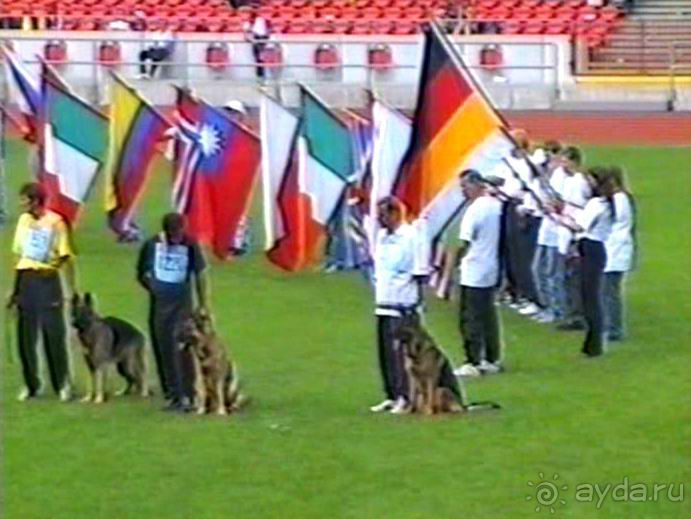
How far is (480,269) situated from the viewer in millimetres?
18516

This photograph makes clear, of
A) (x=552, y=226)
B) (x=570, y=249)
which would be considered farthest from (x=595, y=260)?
(x=552, y=226)

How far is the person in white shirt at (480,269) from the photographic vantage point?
1848cm

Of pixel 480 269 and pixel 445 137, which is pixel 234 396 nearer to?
pixel 480 269

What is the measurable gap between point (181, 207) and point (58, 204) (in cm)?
145

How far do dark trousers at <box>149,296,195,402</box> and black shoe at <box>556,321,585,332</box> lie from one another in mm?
5032

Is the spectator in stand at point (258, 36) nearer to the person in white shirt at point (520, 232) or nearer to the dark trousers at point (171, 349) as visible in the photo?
the person in white shirt at point (520, 232)

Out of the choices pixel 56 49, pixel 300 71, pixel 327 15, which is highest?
pixel 327 15

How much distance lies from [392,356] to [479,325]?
5.87 ft

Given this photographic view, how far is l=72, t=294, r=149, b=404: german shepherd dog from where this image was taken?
17.6m

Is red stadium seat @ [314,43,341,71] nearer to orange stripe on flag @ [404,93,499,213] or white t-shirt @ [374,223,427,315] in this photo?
orange stripe on flag @ [404,93,499,213]

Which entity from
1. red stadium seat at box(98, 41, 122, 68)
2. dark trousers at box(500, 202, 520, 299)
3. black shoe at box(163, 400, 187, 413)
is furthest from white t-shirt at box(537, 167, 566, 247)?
red stadium seat at box(98, 41, 122, 68)

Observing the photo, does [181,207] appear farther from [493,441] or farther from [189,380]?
[493,441]

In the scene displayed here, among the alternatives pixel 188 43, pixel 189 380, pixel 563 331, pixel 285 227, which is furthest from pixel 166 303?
pixel 188 43

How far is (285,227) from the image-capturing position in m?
25.6
